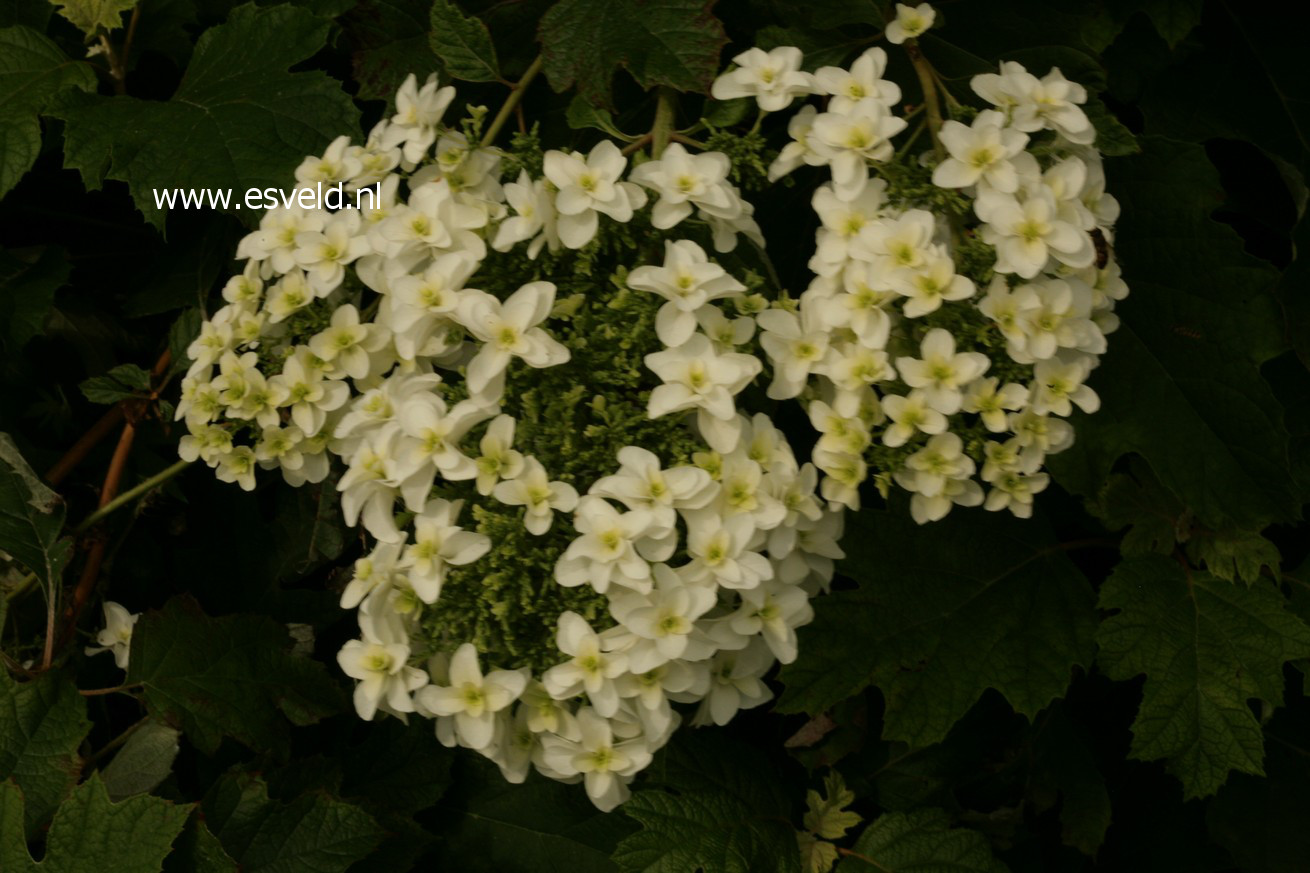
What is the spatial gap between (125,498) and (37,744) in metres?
0.35

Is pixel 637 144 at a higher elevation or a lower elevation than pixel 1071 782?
higher

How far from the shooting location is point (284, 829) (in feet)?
5.10

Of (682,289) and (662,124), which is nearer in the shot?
(682,289)

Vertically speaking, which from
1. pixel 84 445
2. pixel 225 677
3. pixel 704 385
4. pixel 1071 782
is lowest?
pixel 1071 782

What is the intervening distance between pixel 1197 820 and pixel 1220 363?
0.84 meters

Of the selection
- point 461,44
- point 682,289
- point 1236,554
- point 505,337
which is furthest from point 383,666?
point 1236,554

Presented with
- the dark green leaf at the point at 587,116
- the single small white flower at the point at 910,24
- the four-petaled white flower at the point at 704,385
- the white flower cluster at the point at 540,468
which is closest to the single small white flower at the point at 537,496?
the white flower cluster at the point at 540,468

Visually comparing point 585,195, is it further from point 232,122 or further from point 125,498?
point 125,498

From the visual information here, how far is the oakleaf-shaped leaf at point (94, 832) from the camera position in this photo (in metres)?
1.45

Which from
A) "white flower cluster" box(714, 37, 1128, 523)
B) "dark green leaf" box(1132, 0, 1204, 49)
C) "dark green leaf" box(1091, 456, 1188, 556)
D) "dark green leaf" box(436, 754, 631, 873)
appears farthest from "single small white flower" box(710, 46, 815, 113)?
"dark green leaf" box(436, 754, 631, 873)

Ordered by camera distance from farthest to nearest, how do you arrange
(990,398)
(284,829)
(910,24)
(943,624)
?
1. (943,624)
2. (284,829)
3. (910,24)
4. (990,398)

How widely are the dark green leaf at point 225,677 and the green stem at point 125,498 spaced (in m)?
0.16

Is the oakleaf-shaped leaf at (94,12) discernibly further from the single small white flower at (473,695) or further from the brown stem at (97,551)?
the single small white flower at (473,695)

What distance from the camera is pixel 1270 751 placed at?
6.46 feet
